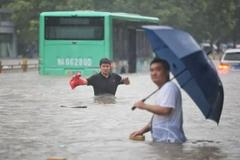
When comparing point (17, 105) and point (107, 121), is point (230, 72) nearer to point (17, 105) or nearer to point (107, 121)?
point (17, 105)

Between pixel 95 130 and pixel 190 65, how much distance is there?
3.61 m

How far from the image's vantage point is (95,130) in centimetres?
1240

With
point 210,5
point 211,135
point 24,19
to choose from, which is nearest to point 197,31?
point 210,5

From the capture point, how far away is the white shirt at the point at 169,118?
9.20 meters

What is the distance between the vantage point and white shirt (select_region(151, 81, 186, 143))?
9203 mm

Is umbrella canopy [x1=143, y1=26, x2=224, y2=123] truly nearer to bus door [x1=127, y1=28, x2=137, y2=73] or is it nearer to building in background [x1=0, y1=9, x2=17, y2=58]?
bus door [x1=127, y1=28, x2=137, y2=73]

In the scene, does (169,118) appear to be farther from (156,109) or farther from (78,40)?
(78,40)

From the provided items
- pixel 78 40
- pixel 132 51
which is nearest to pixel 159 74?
pixel 78 40

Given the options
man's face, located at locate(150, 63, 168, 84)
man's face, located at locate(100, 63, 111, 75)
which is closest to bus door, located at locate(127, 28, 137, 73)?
man's face, located at locate(100, 63, 111, 75)

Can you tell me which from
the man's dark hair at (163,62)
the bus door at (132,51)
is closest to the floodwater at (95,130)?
the man's dark hair at (163,62)

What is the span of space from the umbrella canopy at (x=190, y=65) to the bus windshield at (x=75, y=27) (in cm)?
2226

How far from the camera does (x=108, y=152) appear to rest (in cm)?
971

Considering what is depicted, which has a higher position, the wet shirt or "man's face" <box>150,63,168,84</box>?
"man's face" <box>150,63,168,84</box>

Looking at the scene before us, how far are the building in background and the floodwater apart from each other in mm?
58674
